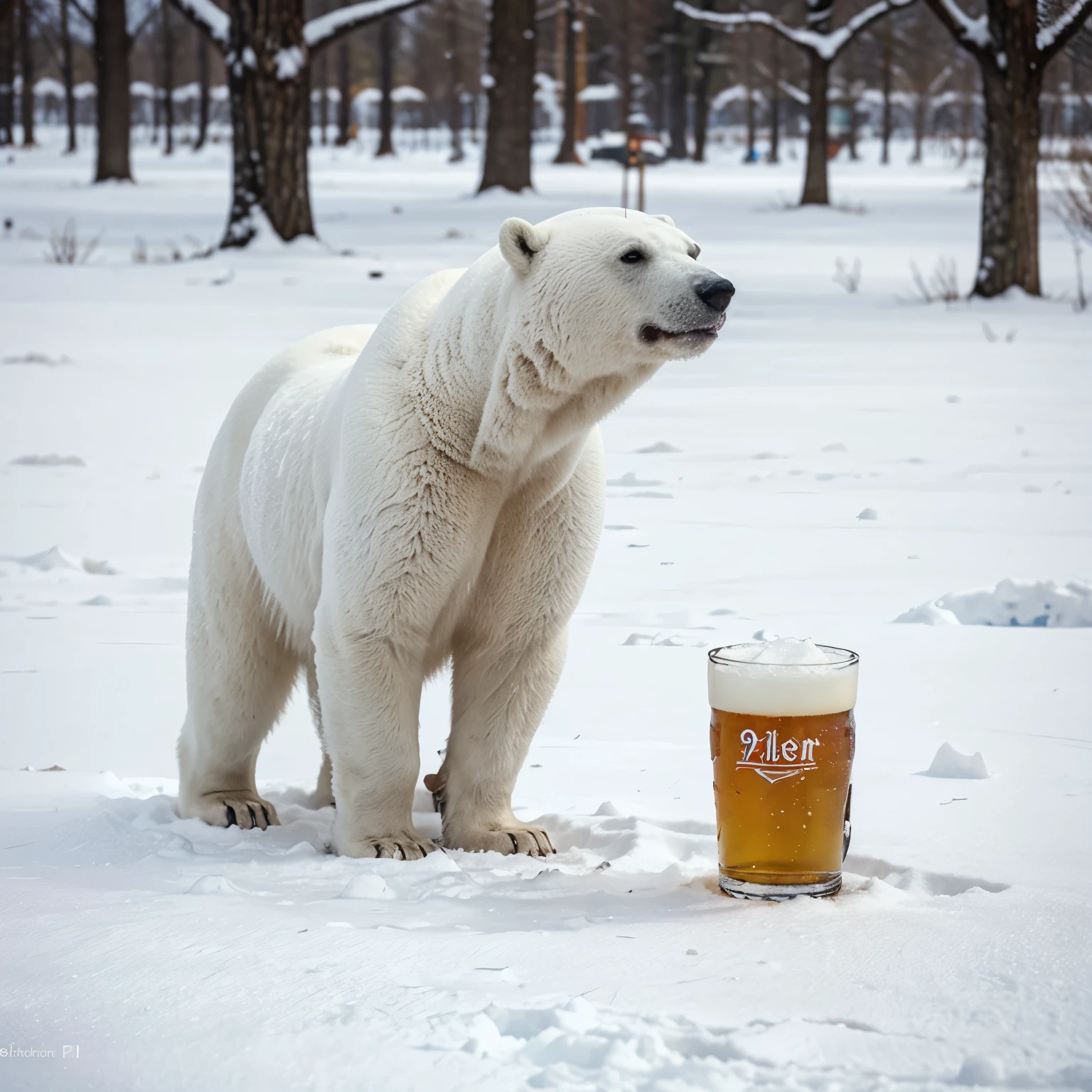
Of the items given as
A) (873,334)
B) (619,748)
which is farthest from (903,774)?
(873,334)

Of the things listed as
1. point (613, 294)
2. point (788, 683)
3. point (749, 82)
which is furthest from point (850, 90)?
point (788, 683)

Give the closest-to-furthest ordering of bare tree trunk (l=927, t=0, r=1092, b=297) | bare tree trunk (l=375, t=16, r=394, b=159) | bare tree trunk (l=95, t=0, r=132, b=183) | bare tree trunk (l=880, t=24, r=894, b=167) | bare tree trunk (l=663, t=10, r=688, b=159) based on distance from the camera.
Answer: bare tree trunk (l=927, t=0, r=1092, b=297), bare tree trunk (l=95, t=0, r=132, b=183), bare tree trunk (l=880, t=24, r=894, b=167), bare tree trunk (l=375, t=16, r=394, b=159), bare tree trunk (l=663, t=10, r=688, b=159)

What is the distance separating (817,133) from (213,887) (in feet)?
69.9

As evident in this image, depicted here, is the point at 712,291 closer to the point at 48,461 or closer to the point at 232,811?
the point at 232,811

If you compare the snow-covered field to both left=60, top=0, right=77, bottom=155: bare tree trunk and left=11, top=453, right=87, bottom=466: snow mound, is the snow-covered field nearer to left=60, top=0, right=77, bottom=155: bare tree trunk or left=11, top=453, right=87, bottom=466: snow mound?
left=11, top=453, right=87, bottom=466: snow mound

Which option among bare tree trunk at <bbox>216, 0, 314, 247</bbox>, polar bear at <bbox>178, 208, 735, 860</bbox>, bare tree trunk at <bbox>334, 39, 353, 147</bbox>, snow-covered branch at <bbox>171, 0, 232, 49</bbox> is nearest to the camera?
polar bear at <bbox>178, 208, 735, 860</bbox>

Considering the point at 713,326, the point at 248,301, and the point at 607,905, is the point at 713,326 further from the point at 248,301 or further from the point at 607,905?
the point at 248,301

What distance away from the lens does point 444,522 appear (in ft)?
9.22

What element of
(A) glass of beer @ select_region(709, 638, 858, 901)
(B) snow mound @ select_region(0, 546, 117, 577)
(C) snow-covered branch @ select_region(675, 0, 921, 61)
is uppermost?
(C) snow-covered branch @ select_region(675, 0, 921, 61)

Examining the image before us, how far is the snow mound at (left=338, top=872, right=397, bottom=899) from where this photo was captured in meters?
2.55

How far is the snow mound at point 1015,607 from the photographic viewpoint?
4.46m

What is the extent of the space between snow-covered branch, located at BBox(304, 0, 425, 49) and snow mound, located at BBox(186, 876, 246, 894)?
1321 centimetres

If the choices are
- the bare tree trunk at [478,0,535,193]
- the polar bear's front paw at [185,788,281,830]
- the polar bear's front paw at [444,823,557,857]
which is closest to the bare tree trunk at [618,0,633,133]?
the bare tree trunk at [478,0,535,193]

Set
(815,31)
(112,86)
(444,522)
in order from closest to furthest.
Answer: (444,522) < (815,31) < (112,86)
